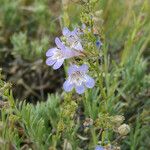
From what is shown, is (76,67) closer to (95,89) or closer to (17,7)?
(95,89)

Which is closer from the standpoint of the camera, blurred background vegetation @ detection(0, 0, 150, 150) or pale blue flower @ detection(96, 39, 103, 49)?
pale blue flower @ detection(96, 39, 103, 49)

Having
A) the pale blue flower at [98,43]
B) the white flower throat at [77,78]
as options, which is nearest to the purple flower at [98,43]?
the pale blue flower at [98,43]

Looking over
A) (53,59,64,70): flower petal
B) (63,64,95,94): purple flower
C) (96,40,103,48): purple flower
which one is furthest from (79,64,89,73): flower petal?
(96,40,103,48): purple flower

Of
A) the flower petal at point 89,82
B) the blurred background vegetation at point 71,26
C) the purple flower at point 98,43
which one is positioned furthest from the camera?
the blurred background vegetation at point 71,26

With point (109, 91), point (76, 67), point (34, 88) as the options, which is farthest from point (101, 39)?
point (34, 88)

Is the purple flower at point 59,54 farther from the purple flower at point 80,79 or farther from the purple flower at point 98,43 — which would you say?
the purple flower at point 98,43

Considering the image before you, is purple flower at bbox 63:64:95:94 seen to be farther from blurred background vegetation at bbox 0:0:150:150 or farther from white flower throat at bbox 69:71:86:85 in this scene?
blurred background vegetation at bbox 0:0:150:150
